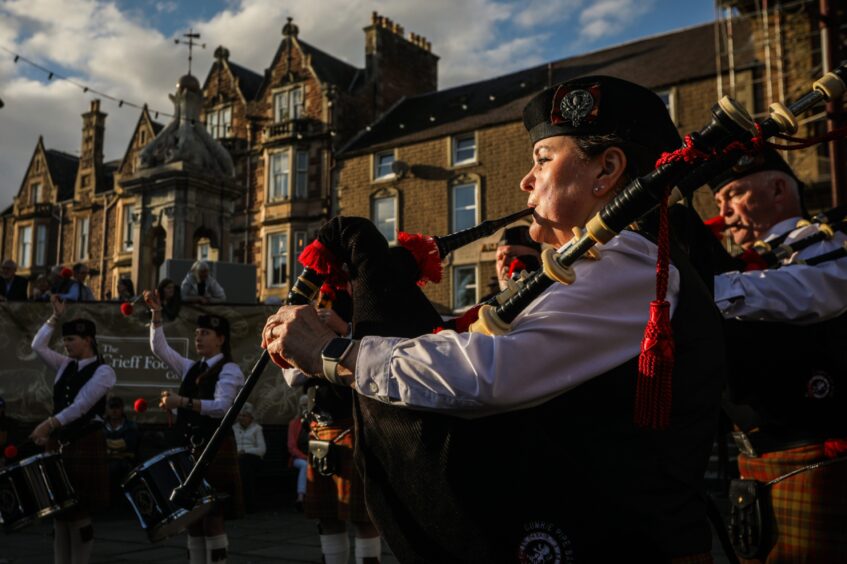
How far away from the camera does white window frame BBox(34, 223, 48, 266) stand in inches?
1526

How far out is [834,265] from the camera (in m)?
2.71

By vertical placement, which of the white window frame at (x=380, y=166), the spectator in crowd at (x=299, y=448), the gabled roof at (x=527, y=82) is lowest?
the spectator in crowd at (x=299, y=448)

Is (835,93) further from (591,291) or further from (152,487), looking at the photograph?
(152,487)

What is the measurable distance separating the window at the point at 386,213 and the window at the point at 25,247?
23222mm

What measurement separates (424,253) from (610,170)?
61cm

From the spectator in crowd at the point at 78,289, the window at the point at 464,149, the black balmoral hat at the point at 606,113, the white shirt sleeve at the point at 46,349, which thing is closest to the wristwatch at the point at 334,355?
the black balmoral hat at the point at 606,113

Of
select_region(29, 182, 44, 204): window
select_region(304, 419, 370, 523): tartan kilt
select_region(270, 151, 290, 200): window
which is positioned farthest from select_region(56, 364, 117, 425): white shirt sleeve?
select_region(29, 182, 44, 204): window

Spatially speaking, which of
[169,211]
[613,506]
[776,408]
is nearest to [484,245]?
[169,211]

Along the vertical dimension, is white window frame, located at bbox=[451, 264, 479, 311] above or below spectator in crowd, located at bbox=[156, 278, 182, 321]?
above

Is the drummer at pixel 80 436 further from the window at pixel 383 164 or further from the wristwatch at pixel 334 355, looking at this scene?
the window at pixel 383 164

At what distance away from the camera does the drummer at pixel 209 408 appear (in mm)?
5129

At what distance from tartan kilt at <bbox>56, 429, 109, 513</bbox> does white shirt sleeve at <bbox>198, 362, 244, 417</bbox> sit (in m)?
1.32

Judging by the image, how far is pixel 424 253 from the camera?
6.94 feet

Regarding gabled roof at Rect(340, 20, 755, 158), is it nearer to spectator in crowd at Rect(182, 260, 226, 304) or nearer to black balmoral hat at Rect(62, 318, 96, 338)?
spectator in crowd at Rect(182, 260, 226, 304)
